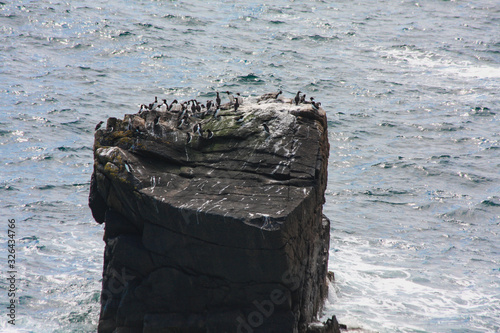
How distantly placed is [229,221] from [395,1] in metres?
49.0

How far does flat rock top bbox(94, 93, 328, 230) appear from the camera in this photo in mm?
10672

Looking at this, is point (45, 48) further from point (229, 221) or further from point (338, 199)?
point (229, 221)

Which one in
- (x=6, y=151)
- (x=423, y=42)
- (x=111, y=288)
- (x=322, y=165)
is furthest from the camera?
(x=423, y=42)

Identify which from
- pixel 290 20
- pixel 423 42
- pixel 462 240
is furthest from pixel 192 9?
pixel 462 240

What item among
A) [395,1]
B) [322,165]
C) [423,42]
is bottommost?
[322,165]

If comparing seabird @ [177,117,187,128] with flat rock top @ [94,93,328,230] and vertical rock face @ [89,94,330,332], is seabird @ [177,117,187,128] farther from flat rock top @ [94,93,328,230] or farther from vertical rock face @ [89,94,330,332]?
vertical rock face @ [89,94,330,332]

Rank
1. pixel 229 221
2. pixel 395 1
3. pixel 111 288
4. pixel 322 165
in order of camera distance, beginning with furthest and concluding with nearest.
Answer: pixel 395 1
pixel 322 165
pixel 111 288
pixel 229 221

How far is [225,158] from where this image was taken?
39.2 feet

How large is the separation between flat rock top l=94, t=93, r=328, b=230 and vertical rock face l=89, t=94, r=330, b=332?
0.9 inches

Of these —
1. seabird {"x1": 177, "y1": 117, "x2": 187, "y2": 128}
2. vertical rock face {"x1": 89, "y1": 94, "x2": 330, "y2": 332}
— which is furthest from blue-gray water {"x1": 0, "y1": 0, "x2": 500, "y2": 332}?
seabird {"x1": 177, "y1": 117, "x2": 187, "y2": 128}

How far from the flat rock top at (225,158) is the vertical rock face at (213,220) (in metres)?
0.02

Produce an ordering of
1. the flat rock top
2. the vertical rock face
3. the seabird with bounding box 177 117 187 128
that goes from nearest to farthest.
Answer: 1. the vertical rock face
2. the flat rock top
3. the seabird with bounding box 177 117 187 128

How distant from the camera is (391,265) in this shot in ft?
55.6

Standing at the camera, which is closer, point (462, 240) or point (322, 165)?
point (322, 165)
